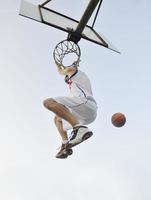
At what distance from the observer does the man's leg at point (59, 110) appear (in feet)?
31.8

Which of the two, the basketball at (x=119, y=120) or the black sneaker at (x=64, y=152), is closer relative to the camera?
the black sneaker at (x=64, y=152)

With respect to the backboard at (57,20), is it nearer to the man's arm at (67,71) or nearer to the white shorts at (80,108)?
the man's arm at (67,71)

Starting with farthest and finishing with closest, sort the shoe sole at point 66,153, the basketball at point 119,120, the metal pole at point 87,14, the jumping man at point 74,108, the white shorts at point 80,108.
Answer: the metal pole at point 87,14 → the basketball at point 119,120 → the white shorts at point 80,108 → the shoe sole at point 66,153 → the jumping man at point 74,108

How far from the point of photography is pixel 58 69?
10555mm

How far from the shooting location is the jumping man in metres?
9.49

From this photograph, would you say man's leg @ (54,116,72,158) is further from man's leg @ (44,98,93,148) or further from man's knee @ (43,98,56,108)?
man's knee @ (43,98,56,108)

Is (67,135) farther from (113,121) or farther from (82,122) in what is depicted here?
(113,121)

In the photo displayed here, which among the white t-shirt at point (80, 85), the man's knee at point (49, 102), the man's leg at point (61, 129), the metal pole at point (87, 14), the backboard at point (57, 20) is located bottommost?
the man's leg at point (61, 129)

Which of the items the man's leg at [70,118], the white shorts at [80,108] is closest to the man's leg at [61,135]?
the white shorts at [80,108]

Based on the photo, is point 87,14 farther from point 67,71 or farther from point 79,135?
point 79,135

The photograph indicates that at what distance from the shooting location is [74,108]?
9.94m

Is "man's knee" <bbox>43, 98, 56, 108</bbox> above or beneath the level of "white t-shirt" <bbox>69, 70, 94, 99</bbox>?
beneath

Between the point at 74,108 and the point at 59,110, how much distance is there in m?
0.37

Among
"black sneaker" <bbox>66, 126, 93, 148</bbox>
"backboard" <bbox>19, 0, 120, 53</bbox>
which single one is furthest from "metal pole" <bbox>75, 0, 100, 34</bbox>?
"black sneaker" <bbox>66, 126, 93, 148</bbox>
